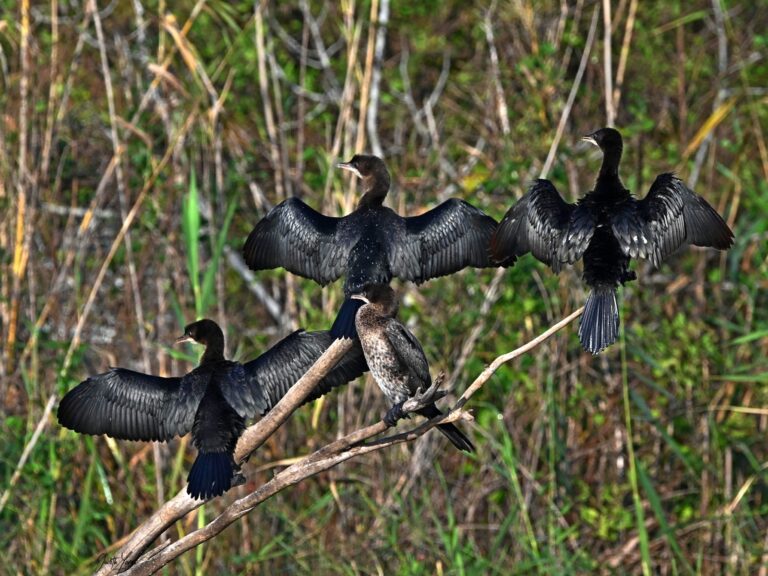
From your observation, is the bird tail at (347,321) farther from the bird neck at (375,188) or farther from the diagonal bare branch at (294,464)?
the bird neck at (375,188)

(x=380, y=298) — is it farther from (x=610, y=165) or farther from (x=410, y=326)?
(x=410, y=326)

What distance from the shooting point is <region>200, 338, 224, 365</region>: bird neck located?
171 inches

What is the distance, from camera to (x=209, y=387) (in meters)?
3.95

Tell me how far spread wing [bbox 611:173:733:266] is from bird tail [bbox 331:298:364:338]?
79 cm

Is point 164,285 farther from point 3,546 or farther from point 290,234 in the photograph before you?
point 290,234

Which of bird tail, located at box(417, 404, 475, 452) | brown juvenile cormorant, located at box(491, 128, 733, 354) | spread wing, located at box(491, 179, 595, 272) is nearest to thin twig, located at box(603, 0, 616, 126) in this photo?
brown juvenile cormorant, located at box(491, 128, 733, 354)

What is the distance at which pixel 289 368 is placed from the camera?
13.0ft

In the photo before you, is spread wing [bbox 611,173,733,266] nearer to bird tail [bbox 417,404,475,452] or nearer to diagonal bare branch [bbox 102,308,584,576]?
diagonal bare branch [bbox 102,308,584,576]

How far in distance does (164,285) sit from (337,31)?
3.92 meters

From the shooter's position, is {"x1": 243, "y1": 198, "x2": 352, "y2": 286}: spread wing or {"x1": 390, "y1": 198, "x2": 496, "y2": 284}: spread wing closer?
{"x1": 390, "y1": 198, "x2": 496, "y2": 284}: spread wing

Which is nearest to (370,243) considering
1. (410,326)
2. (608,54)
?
(608,54)

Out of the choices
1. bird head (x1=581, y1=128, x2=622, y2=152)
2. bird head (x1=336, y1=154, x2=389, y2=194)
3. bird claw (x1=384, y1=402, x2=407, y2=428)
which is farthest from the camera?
bird head (x1=336, y1=154, x2=389, y2=194)

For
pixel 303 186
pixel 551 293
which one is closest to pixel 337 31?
pixel 303 186

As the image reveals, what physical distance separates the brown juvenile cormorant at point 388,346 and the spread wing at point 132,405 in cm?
51
